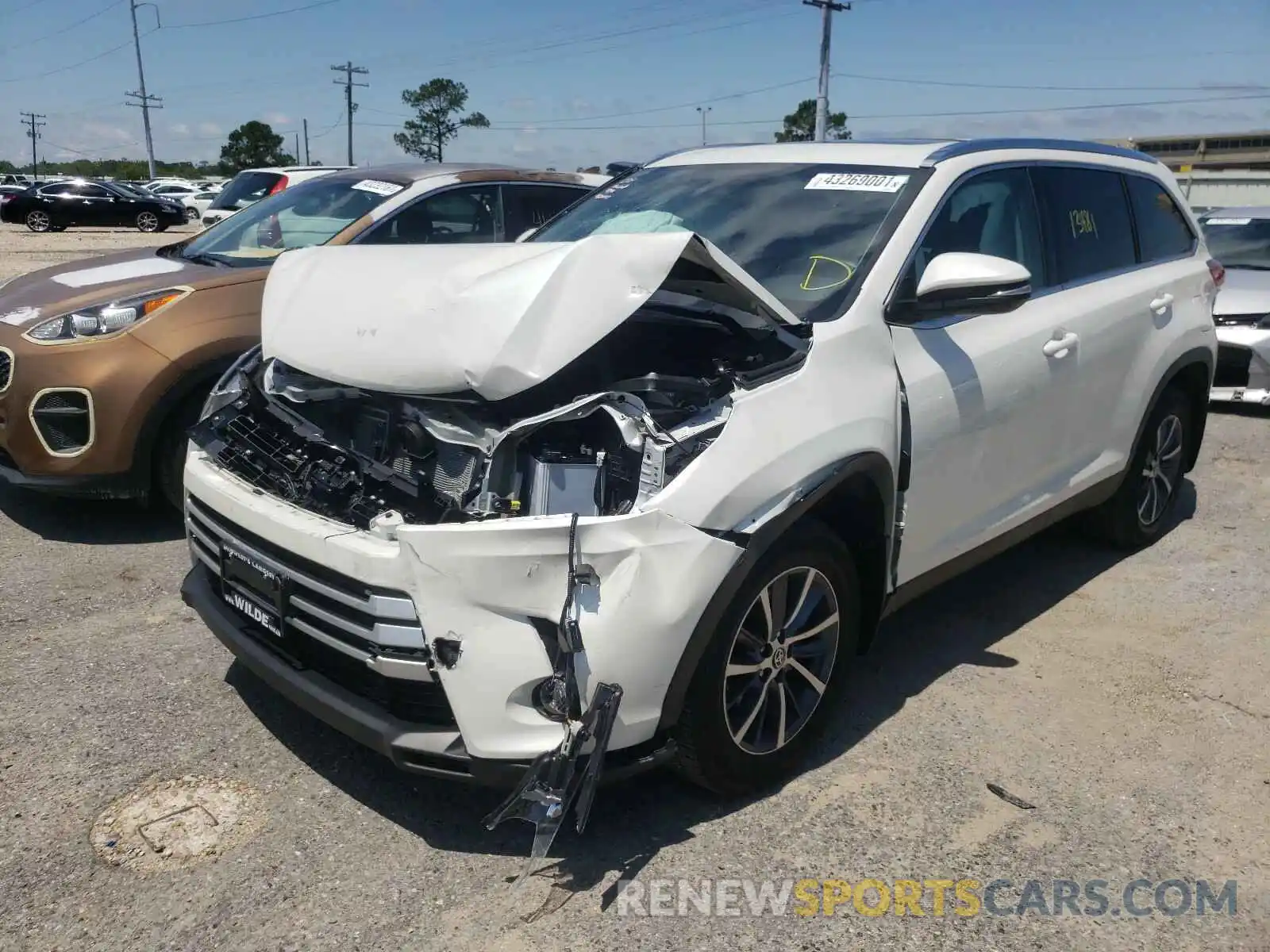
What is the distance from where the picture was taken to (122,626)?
13.4 ft

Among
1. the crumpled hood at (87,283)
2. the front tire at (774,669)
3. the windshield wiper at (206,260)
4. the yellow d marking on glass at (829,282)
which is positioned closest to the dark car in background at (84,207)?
the crumpled hood at (87,283)

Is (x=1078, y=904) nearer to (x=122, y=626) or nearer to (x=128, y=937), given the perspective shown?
(x=128, y=937)

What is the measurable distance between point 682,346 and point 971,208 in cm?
131

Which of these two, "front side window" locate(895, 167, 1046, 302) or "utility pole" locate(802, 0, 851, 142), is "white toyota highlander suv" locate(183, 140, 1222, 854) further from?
"utility pole" locate(802, 0, 851, 142)

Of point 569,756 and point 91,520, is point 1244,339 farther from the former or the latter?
point 91,520

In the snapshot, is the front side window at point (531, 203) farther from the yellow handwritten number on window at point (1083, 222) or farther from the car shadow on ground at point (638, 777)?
the car shadow on ground at point (638, 777)

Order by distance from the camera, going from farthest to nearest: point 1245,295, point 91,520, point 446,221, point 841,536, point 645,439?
1. point 1245,295
2. point 446,221
3. point 91,520
4. point 841,536
5. point 645,439

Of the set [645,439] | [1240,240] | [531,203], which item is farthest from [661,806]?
[1240,240]

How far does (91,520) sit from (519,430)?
3.64m

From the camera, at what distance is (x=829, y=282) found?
333 cm

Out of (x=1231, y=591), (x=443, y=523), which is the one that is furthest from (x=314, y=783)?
Result: (x=1231, y=591)

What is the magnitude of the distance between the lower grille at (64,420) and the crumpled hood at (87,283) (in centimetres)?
44

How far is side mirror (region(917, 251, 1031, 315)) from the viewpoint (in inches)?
124

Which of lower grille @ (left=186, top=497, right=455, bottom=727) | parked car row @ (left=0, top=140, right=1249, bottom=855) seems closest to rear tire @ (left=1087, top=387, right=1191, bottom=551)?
parked car row @ (left=0, top=140, right=1249, bottom=855)
